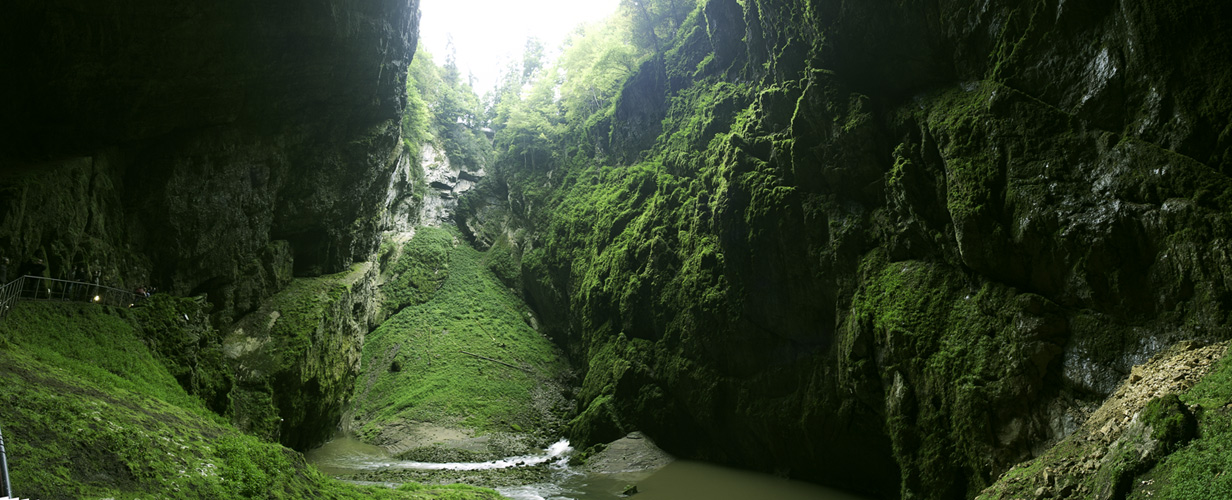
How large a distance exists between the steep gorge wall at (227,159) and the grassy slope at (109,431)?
113 inches

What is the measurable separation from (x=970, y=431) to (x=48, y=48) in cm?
2378

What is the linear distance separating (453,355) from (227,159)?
1818 cm

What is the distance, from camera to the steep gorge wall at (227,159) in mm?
14656

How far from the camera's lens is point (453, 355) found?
35.5m

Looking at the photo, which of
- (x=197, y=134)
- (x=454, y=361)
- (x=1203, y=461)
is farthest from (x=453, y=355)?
(x=1203, y=461)

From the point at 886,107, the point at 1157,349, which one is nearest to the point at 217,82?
the point at 886,107

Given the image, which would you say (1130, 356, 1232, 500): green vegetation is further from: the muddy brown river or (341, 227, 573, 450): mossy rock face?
(341, 227, 573, 450): mossy rock face

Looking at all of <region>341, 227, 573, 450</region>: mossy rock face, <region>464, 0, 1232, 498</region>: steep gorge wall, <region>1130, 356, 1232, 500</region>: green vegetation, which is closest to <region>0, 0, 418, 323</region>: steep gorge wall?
<region>341, 227, 573, 450</region>: mossy rock face

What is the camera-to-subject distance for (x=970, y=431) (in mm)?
12953

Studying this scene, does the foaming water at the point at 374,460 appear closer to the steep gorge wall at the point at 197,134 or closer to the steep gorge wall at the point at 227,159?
the steep gorge wall at the point at 227,159

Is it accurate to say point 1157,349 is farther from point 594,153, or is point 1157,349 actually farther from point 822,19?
point 594,153

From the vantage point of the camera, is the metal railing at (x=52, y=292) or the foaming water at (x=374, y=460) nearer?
the metal railing at (x=52, y=292)

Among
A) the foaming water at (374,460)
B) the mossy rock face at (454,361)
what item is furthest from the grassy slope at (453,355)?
the foaming water at (374,460)

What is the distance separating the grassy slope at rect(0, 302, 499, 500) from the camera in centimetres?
624
